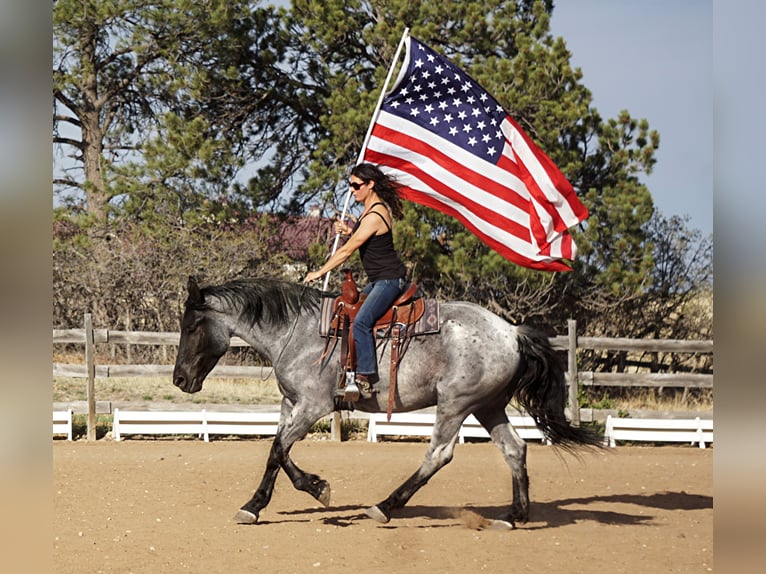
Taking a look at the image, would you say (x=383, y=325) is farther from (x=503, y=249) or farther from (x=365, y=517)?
(x=365, y=517)

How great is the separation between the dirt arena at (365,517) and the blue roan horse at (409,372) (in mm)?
465

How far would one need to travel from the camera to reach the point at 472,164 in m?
8.51

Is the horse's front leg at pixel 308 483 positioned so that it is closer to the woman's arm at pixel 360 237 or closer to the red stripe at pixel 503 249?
the woman's arm at pixel 360 237

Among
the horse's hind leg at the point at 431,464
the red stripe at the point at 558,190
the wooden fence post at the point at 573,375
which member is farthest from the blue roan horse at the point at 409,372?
the wooden fence post at the point at 573,375

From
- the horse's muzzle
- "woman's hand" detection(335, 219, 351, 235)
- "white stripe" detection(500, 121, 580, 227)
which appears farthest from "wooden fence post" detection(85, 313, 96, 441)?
"white stripe" detection(500, 121, 580, 227)

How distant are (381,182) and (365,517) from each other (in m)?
2.80

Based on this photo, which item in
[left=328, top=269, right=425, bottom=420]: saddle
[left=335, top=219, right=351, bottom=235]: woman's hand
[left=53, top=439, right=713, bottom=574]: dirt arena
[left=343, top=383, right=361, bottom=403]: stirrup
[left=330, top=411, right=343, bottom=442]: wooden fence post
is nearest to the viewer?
[left=53, top=439, right=713, bottom=574]: dirt arena

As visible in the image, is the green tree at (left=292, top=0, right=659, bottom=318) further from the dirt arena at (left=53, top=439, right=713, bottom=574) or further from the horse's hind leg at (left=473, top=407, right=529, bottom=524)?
the horse's hind leg at (left=473, top=407, right=529, bottom=524)

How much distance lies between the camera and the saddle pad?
24.7 ft

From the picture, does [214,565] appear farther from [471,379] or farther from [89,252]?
[89,252]

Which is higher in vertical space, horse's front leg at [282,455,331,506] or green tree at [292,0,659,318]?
green tree at [292,0,659,318]

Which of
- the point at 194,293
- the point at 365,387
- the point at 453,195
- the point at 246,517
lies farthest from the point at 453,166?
the point at 246,517

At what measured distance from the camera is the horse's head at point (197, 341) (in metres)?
7.83
